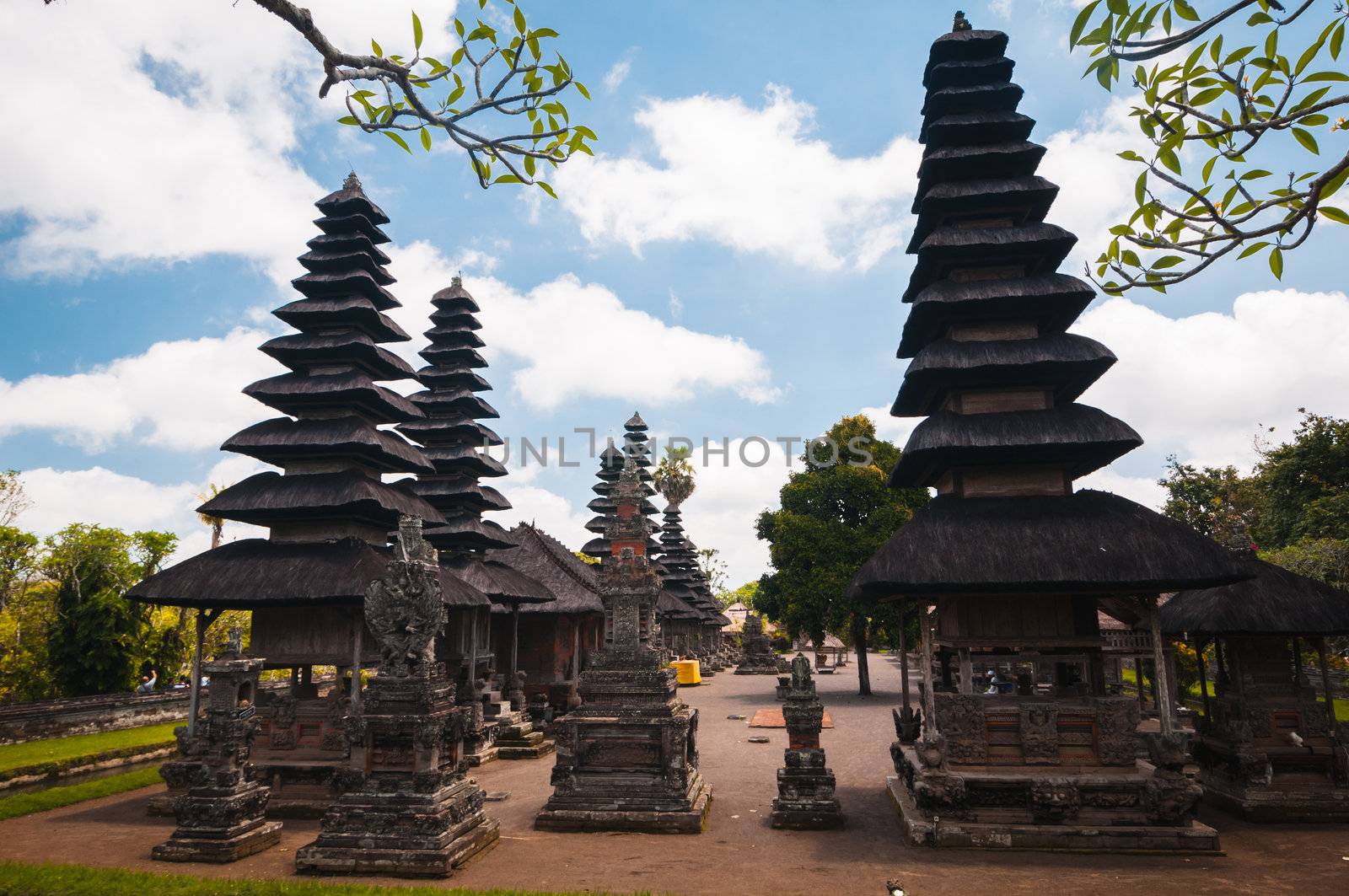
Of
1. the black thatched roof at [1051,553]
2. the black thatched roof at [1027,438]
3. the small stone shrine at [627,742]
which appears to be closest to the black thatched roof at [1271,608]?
the black thatched roof at [1051,553]

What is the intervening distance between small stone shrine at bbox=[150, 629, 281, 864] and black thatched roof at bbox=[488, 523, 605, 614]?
41.4ft

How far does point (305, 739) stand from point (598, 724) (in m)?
6.24

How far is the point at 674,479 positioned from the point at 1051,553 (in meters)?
47.5

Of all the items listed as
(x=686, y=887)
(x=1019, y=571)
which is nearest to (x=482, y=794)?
(x=686, y=887)

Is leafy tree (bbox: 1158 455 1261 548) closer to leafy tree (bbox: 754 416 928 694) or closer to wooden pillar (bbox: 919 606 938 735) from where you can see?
leafy tree (bbox: 754 416 928 694)

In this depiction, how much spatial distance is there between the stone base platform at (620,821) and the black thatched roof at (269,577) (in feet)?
17.7

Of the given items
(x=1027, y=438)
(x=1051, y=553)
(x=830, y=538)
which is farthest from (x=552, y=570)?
(x=1051, y=553)

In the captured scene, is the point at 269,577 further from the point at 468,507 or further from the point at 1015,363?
the point at 1015,363

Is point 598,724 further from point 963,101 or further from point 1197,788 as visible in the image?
point 963,101

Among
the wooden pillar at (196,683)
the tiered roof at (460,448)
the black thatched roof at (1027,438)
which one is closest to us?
the black thatched roof at (1027,438)

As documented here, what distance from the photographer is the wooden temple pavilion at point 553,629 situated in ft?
80.4

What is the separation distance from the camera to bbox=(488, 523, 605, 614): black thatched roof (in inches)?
960

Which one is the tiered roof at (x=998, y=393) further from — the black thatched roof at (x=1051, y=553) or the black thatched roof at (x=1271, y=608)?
the black thatched roof at (x=1271, y=608)

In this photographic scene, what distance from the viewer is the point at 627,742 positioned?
11.9 metres
